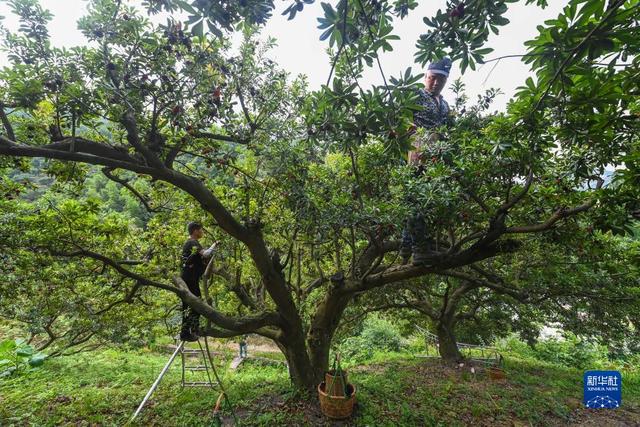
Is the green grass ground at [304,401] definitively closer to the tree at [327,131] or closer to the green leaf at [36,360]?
the green leaf at [36,360]

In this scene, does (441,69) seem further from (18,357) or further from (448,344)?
(18,357)

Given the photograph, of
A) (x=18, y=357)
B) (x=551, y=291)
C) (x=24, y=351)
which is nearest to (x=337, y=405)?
(x=551, y=291)

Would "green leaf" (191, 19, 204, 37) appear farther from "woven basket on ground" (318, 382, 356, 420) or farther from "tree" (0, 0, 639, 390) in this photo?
"woven basket on ground" (318, 382, 356, 420)

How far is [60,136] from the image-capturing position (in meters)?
2.94

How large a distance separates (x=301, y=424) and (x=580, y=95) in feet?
15.1

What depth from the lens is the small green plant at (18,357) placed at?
6539 millimetres

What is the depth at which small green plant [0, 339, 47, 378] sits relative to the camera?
6.54m

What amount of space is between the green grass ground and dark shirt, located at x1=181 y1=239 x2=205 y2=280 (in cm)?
208

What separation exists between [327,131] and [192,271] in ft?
7.62

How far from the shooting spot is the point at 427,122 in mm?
3314

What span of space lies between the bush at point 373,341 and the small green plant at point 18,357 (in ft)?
34.0

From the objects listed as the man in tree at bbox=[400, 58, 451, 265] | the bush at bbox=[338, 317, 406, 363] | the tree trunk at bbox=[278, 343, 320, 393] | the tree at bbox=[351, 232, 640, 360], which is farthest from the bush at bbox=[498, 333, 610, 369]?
the man in tree at bbox=[400, 58, 451, 265]

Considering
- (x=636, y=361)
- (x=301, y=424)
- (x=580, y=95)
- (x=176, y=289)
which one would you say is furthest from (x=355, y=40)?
(x=636, y=361)

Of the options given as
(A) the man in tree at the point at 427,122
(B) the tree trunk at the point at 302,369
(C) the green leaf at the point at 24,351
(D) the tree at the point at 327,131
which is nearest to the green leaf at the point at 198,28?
(D) the tree at the point at 327,131
